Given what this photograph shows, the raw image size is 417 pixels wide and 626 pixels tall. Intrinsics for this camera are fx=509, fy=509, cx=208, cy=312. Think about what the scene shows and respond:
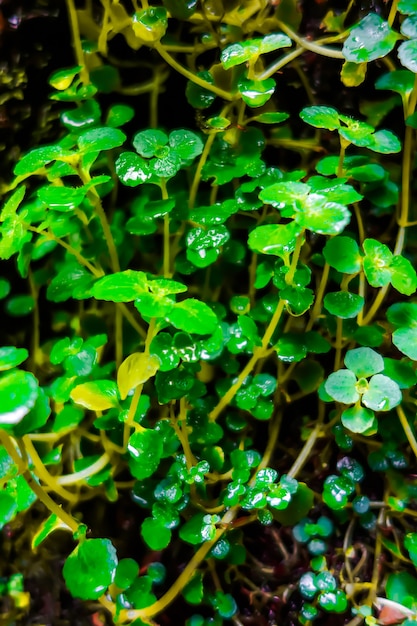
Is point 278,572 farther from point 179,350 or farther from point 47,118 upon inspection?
point 47,118

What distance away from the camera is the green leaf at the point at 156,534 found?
0.72 metres

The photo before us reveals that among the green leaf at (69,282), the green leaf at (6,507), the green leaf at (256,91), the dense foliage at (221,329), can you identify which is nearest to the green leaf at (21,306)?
the dense foliage at (221,329)

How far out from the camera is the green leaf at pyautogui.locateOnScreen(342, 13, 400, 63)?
2.33ft

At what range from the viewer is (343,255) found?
2.33ft

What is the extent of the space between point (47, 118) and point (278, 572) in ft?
2.99

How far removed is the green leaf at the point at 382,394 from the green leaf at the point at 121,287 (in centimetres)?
34

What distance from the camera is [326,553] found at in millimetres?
862

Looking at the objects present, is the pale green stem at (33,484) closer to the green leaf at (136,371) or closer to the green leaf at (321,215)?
the green leaf at (136,371)

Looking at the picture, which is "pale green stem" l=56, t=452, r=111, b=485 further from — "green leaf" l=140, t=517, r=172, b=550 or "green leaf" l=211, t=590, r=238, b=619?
"green leaf" l=211, t=590, r=238, b=619

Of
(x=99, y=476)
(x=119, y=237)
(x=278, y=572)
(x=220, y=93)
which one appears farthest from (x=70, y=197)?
(x=278, y=572)

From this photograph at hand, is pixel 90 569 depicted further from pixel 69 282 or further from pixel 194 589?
pixel 69 282

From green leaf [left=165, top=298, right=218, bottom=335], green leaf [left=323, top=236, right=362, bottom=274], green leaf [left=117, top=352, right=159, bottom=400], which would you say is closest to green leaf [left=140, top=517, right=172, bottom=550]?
green leaf [left=117, top=352, right=159, bottom=400]

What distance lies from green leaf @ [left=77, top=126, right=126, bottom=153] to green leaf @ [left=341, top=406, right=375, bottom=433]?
494mm

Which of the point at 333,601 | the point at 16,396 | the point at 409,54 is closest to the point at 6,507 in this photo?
the point at 16,396
